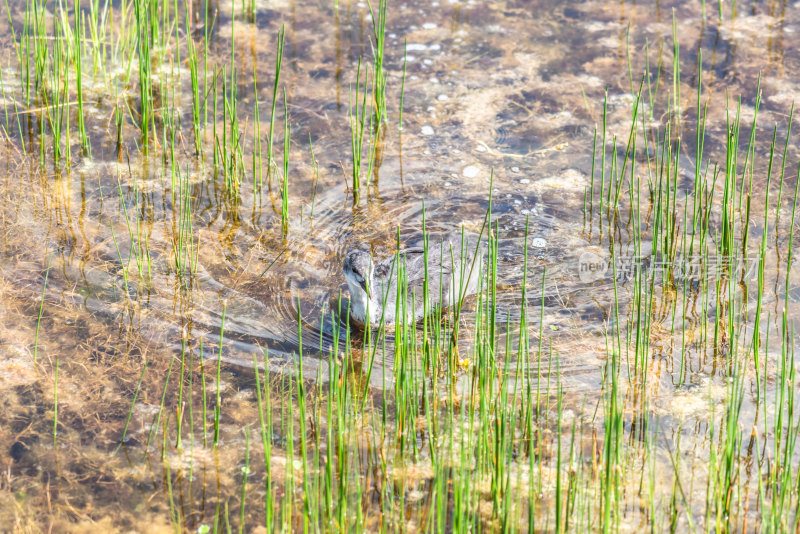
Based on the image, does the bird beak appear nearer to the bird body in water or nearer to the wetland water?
the bird body in water

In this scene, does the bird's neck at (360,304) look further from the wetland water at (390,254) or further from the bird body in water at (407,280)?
the wetland water at (390,254)

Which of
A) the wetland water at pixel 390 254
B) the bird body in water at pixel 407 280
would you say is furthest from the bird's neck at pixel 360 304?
the wetland water at pixel 390 254

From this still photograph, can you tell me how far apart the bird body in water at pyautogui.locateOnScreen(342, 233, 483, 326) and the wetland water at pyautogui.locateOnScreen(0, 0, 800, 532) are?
5.1 inches

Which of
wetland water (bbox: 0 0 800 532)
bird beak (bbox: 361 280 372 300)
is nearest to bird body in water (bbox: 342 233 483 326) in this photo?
bird beak (bbox: 361 280 372 300)

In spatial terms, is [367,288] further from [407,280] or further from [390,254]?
[390,254]

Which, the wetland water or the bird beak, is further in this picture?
the bird beak

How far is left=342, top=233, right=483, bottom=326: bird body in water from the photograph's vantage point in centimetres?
422

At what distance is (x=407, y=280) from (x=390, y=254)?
2.13 ft

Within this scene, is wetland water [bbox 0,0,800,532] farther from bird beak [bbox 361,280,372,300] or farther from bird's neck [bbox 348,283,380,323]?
bird beak [bbox 361,280,372,300]

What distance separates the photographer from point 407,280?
4230 mm

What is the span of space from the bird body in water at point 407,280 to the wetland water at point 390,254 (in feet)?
0.43

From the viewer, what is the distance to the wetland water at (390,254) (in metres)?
3.47

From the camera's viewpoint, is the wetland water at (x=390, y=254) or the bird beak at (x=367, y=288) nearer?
the wetland water at (x=390, y=254)

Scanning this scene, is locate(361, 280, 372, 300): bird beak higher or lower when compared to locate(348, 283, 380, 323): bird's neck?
higher
